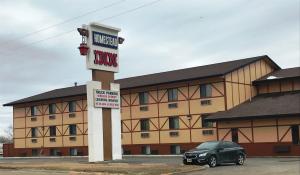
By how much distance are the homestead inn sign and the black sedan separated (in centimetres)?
645

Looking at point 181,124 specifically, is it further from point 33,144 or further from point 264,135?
point 33,144

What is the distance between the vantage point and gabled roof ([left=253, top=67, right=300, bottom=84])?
44.7 meters

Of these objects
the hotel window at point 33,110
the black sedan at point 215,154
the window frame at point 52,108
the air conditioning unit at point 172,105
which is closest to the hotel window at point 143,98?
the air conditioning unit at point 172,105

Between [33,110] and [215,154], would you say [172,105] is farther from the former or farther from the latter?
[33,110]

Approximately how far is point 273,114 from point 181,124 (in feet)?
33.0

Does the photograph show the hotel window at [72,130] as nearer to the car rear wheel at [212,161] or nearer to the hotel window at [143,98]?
the hotel window at [143,98]

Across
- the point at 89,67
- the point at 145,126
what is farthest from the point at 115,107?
the point at 145,126

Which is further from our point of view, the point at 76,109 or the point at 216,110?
the point at 76,109

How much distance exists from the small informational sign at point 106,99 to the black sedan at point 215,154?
705cm

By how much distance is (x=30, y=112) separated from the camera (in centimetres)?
5950

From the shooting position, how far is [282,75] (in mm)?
46094

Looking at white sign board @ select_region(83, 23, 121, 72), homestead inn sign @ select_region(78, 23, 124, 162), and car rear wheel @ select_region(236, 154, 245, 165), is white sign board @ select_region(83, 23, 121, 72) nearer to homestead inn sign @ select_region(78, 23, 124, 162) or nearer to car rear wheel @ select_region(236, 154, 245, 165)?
homestead inn sign @ select_region(78, 23, 124, 162)

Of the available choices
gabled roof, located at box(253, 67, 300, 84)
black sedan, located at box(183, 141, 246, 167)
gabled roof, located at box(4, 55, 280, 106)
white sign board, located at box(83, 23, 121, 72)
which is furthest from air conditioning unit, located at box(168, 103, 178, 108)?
black sedan, located at box(183, 141, 246, 167)

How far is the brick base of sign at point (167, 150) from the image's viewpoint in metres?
37.9
